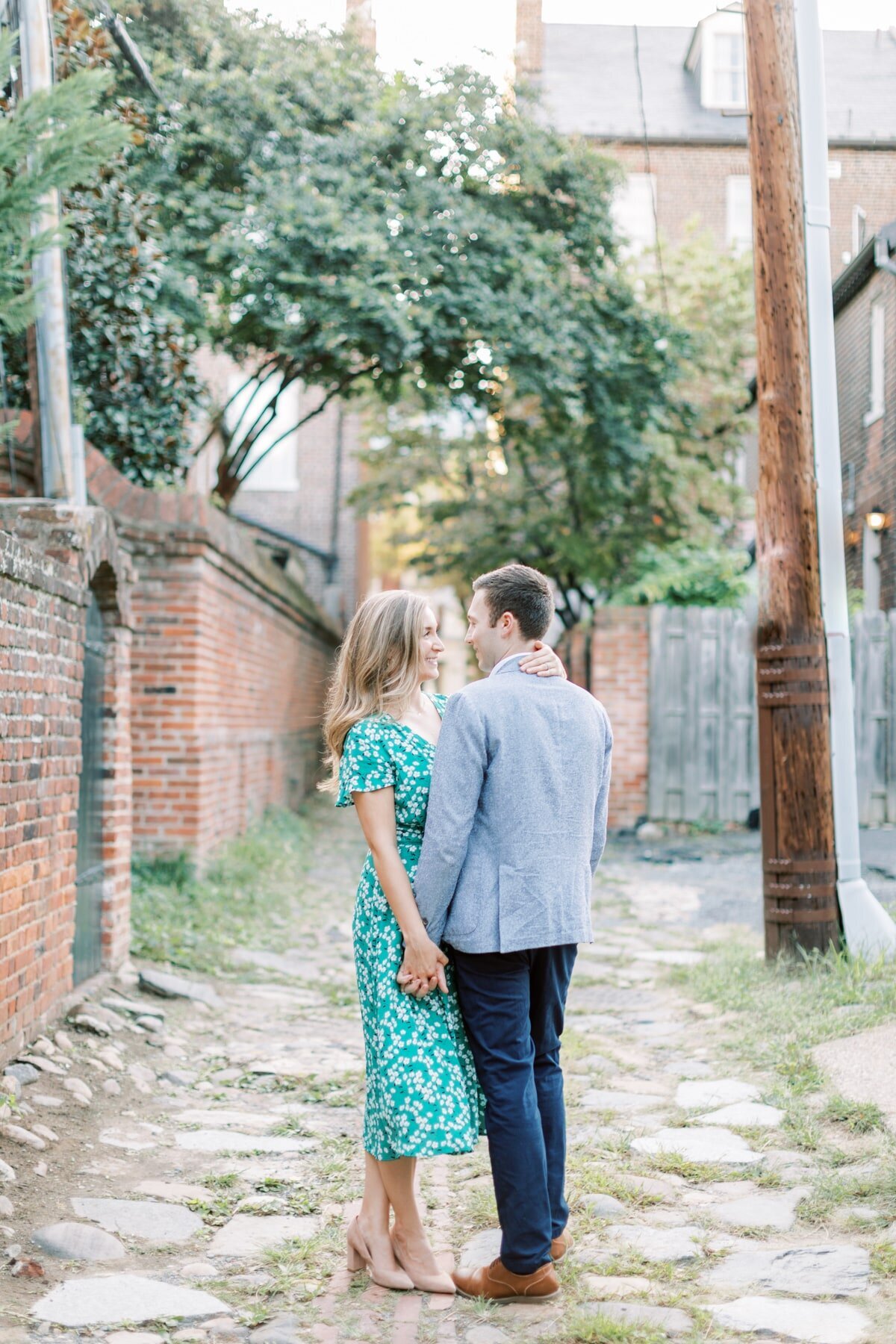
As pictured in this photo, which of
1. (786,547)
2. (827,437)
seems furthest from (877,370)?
(786,547)

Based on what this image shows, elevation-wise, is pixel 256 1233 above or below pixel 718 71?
below

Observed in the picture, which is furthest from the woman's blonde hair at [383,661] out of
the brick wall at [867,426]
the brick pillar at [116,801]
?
the brick wall at [867,426]

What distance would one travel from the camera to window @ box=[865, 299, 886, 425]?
A: 10.5 m

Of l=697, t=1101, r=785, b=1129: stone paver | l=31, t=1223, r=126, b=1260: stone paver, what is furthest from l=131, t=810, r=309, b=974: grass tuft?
l=31, t=1223, r=126, b=1260: stone paver

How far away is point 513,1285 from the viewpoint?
3062 mm

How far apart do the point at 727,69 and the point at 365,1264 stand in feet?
82.6

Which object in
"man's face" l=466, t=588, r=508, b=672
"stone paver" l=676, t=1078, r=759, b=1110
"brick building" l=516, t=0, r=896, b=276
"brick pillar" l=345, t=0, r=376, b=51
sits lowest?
"stone paver" l=676, t=1078, r=759, b=1110

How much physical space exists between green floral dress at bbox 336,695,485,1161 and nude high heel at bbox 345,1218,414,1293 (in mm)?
259

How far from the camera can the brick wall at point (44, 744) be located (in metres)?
4.44

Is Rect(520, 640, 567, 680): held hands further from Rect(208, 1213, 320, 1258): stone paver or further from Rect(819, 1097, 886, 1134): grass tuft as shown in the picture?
Rect(819, 1097, 886, 1134): grass tuft

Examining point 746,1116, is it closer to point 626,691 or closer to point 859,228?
point 859,228

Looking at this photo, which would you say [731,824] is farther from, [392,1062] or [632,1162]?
[392,1062]

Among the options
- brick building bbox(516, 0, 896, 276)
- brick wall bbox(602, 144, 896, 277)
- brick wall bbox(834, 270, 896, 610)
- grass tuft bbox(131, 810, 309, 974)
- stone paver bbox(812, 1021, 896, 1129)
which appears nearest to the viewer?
stone paver bbox(812, 1021, 896, 1129)

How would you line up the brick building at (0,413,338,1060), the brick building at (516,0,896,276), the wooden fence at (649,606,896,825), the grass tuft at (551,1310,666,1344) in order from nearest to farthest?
the grass tuft at (551,1310,666,1344) → the brick building at (0,413,338,1060) → the wooden fence at (649,606,896,825) → the brick building at (516,0,896,276)
